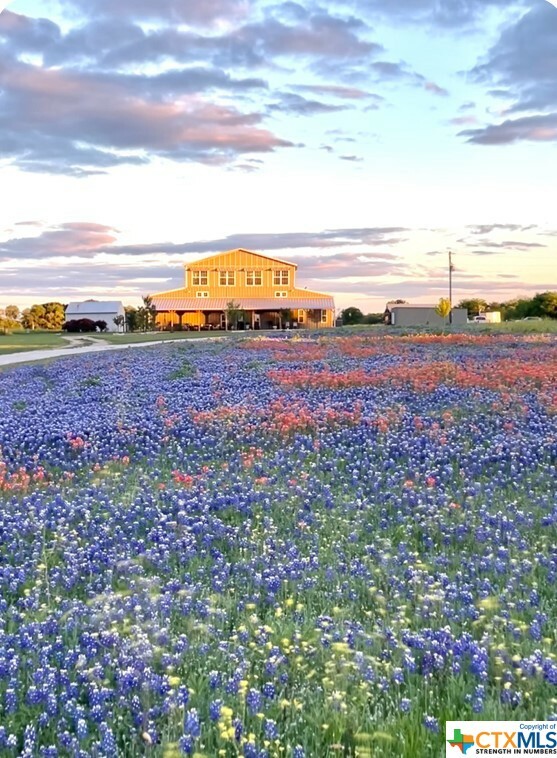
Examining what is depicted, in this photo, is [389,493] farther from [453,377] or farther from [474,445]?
[453,377]

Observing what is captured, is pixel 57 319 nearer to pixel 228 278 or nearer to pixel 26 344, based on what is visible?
pixel 228 278

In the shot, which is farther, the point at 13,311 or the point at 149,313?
the point at 13,311

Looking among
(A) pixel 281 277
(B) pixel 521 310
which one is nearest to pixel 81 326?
(A) pixel 281 277

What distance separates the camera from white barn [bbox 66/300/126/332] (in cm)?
10630

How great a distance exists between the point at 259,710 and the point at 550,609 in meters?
2.10

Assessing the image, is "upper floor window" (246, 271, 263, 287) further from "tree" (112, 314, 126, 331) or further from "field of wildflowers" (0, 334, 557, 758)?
"field of wildflowers" (0, 334, 557, 758)

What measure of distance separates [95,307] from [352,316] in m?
38.3

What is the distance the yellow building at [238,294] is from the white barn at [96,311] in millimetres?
12025

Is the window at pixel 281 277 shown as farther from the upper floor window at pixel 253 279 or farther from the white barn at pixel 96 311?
the white barn at pixel 96 311

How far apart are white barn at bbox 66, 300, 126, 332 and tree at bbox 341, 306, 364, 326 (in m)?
31.0

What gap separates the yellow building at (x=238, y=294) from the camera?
95250mm

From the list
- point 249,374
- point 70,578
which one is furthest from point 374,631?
point 249,374

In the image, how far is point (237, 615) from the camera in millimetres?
4820

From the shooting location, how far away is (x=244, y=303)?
95.7m
